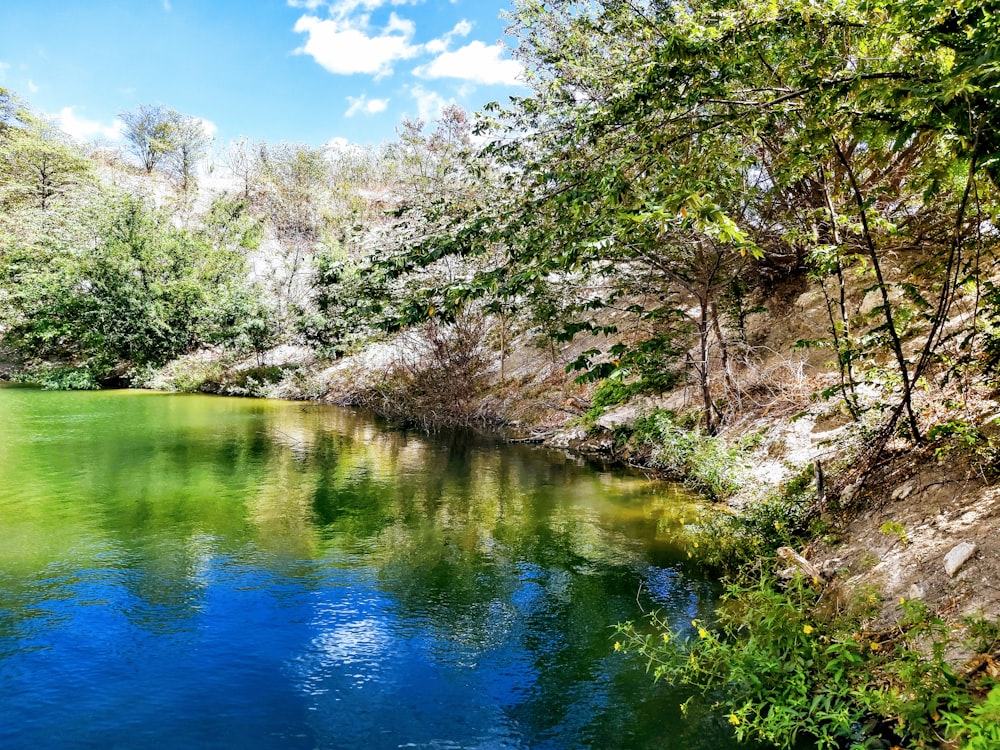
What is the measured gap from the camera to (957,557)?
4.82 metres

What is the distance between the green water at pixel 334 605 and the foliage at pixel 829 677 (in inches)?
13.8

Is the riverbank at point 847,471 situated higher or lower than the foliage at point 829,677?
higher

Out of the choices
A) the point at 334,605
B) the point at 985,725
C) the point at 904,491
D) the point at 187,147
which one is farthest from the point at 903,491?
the point at 187,147

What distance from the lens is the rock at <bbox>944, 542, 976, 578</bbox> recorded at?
15.6ft

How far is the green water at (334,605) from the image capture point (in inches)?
182

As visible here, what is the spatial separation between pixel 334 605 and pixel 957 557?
5.62 meters

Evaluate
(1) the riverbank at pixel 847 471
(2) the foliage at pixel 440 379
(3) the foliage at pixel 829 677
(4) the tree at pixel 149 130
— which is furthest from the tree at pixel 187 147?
(3) the foliage at pixel 829 677

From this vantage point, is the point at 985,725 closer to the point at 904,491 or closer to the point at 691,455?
the point at 904,491

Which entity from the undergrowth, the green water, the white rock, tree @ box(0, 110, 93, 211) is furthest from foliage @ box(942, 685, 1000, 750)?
tree @ box(0, 110, 93, 211)

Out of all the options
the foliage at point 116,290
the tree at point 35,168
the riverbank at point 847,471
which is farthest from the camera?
the tree at point 35,168

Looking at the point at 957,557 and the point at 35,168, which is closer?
the point at 957,557

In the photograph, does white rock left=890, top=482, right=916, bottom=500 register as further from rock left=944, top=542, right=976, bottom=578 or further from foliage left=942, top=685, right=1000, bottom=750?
foliage left=942, top=685, right=1000, bottom=750

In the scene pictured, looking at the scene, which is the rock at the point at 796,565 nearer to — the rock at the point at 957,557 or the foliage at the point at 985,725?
the rock at the point at 957,557

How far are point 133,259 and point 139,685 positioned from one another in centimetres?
3260
